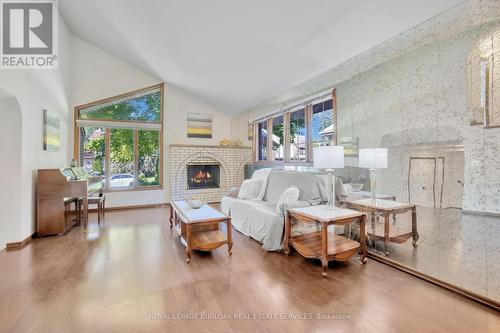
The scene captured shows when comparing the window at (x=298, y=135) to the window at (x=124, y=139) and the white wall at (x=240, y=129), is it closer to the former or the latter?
the white wall at (x=240, y=129)

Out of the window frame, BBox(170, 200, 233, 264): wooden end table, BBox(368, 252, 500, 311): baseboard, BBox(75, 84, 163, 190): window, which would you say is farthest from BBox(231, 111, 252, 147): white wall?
BBox(368, 252, 500, 311): baseboard

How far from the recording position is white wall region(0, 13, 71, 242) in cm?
302

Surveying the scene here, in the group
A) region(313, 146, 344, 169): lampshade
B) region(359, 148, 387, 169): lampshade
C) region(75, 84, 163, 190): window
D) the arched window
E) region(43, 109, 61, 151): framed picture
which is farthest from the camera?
region(75, 84, 163, 190): window

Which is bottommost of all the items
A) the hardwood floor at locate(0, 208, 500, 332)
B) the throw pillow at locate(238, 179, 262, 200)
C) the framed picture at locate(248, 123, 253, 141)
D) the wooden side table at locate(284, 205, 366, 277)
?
the hardwood floor at locate(0, 208, 500, 332)

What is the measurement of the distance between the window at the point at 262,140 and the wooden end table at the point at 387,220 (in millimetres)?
3175

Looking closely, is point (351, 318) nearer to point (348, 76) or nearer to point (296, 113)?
point (348, 76)

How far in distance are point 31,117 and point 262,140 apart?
14.0 feet

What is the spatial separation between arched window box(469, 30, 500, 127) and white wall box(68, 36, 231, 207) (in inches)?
214

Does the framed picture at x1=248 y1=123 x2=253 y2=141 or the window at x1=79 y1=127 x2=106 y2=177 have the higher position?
the framed picture at x1=248 y1=123 x2=253 y2=141

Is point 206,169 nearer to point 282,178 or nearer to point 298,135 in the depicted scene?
point 298,135

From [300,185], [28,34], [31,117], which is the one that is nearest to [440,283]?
[300,185]

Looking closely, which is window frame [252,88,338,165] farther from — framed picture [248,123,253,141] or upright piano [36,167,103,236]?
upright piano [36,167,103,236]

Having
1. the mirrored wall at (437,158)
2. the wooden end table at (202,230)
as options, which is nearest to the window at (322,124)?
the mirrored wall at (437,158)

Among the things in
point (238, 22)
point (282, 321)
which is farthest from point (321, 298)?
point (238, 22)
